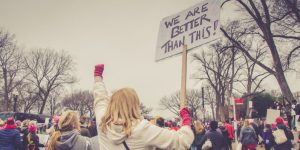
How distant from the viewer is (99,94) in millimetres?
3426

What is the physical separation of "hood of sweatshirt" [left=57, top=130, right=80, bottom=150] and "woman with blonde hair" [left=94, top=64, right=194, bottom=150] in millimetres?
2369

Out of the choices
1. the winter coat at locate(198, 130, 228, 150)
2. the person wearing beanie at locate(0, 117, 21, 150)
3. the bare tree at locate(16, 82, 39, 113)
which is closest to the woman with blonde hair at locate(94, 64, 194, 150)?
the person wearing beanie at locate(0, 117, 21, 150)

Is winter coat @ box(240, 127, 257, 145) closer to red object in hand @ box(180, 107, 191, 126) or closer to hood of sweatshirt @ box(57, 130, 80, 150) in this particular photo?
hood of sweatshirt @ box(57, 130, 80, 150)

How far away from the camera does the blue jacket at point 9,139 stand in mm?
9000

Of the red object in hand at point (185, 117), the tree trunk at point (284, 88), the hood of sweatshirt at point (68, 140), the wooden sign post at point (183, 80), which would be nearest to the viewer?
the red object in hand at point (185, 117)

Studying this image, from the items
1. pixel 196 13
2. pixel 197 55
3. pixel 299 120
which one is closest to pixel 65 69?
pixel 197 55

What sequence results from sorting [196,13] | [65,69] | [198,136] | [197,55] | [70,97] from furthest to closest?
1. [70,97]
2. [65,69]
3. [197,55]
4. [198,136]
5. [196,13]

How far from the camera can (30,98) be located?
57062mm

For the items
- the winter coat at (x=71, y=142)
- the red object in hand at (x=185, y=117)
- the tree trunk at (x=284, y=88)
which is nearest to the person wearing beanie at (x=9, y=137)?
the winter coat at (x=71, y=142)

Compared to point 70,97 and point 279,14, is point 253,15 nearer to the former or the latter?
point 279,14

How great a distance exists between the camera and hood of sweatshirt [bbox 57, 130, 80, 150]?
5.34 m

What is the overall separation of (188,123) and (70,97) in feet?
276

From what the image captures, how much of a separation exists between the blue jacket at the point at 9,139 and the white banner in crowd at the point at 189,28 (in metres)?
5.83

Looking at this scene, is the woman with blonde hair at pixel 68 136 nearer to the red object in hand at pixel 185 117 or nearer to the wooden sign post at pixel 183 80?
the wooden sign post at pixel 183 80
